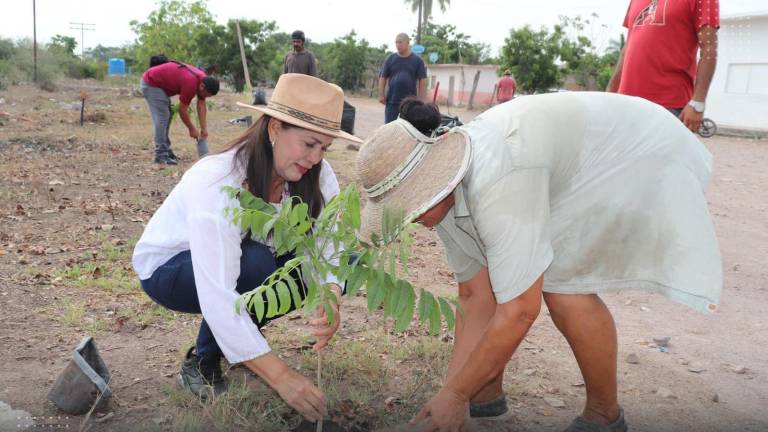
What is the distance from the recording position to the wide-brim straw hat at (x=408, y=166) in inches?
68.7

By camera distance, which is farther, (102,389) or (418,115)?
(102,389)

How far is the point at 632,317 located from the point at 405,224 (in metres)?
2.36

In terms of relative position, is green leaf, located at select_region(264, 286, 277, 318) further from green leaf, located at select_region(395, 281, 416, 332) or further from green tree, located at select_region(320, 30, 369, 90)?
green tree, located at select_region(320, 30, 369, 90)

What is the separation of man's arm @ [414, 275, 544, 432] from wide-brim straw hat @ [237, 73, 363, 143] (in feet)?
2.63

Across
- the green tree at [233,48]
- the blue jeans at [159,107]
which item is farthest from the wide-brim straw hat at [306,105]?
the green tree at [233,48]

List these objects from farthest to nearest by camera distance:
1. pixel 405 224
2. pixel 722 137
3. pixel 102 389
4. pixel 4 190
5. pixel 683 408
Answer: pixel 722 137, pixel 4 190, pixel 683 408, pixel 102 389, pixel 405 224

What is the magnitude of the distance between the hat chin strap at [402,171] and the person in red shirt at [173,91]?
6256 mm

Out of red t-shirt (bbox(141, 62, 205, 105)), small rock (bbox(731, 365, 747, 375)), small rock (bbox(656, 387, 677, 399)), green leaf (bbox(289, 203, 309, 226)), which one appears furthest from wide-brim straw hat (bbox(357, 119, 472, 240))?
red t-shirt (bbox(141, 62, 205, 105))

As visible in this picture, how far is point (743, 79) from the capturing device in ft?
58.6

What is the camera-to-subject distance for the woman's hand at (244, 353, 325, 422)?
198 centimetres

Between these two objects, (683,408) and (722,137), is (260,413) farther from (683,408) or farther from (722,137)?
(722,137)

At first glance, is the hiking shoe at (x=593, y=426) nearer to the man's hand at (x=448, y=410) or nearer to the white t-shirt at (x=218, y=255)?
the man's hand at (x=448, y=410)

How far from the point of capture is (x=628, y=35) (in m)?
3.35

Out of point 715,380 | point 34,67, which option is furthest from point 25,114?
point 715,380
